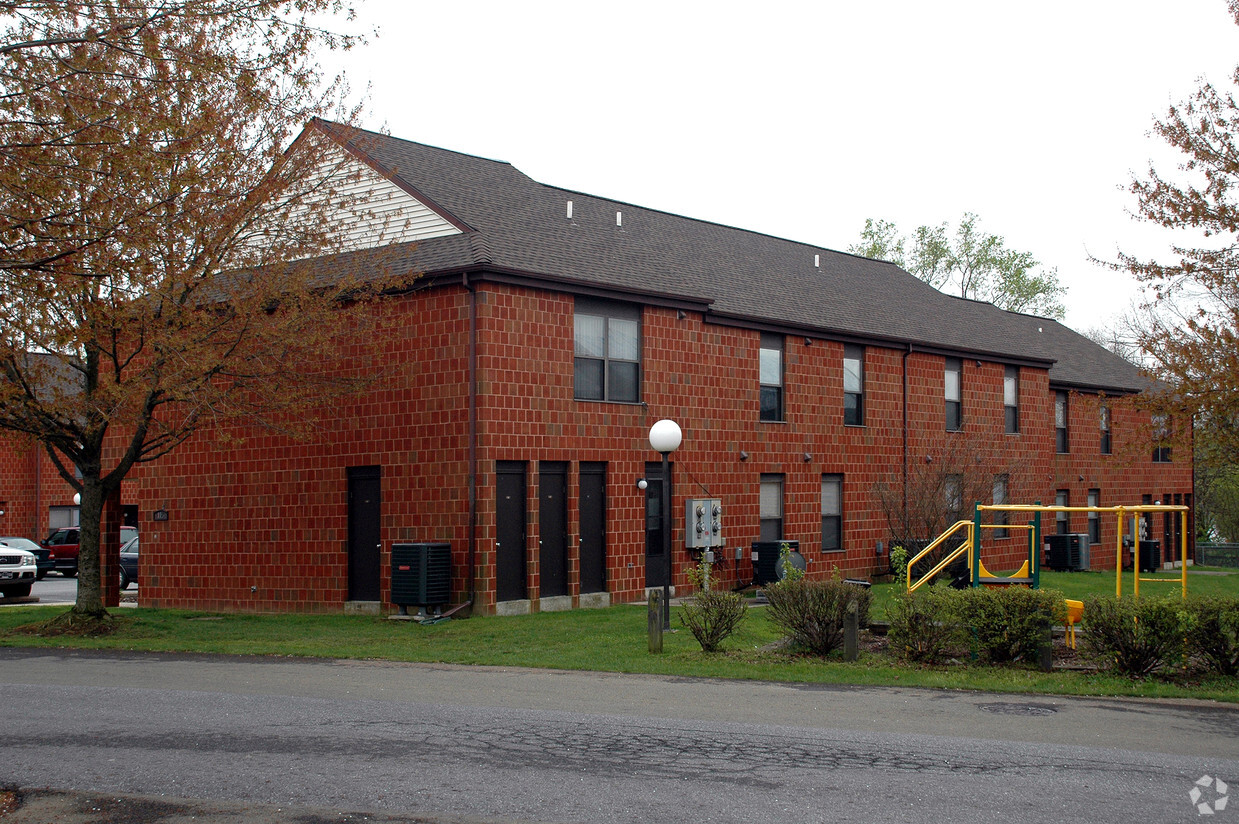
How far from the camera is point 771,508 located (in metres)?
24.9

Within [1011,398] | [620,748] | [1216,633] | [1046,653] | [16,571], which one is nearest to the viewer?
[620,748]

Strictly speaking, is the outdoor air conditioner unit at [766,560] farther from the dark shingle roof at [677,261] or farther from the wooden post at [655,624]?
the wooden post at [655,624]

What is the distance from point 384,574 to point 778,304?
436 inches

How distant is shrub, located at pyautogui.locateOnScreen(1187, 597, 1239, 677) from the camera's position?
11844 millimetres

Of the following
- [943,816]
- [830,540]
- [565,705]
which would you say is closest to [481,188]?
[830,540]

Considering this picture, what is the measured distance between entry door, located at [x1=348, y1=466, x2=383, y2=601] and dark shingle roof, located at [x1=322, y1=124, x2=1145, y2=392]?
396 centimetres

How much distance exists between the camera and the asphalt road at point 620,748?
7254mm

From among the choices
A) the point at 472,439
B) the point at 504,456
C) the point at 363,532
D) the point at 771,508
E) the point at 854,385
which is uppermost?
the point at 854,385

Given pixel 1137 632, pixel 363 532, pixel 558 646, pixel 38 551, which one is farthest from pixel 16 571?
pixel 1137 632

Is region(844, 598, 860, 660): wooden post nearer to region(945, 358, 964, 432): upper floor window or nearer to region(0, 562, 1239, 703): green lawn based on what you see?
region(0, 562, 1239, 703): green lawn

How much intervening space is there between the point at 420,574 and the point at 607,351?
5.50 metres

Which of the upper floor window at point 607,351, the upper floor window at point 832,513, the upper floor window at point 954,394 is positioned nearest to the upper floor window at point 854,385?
the upper floor window at point 832,513

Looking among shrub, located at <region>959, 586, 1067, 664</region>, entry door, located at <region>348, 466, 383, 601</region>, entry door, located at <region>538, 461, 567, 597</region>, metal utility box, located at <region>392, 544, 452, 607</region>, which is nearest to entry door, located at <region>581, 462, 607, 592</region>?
entry door, located at <region>538, 461, 567, 597</region>

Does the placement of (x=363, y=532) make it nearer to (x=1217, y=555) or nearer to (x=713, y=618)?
(x=713, y=618)
